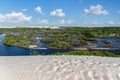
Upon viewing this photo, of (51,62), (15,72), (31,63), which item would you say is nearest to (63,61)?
(51,62)

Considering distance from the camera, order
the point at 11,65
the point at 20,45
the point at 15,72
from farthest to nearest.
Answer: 1. the point at 20,45
2. the point at 11,65
3. the point at 15,72

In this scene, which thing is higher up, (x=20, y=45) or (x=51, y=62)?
(x=51, y=62)

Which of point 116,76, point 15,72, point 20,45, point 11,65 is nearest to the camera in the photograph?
point 116,76

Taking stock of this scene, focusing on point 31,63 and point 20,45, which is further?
point 20,45

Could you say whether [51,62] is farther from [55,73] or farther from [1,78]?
[1,78]

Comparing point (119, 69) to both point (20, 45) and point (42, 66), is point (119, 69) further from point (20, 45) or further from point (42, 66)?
point (20, 45)

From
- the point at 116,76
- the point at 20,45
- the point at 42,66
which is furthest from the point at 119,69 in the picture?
the point at 20,45
